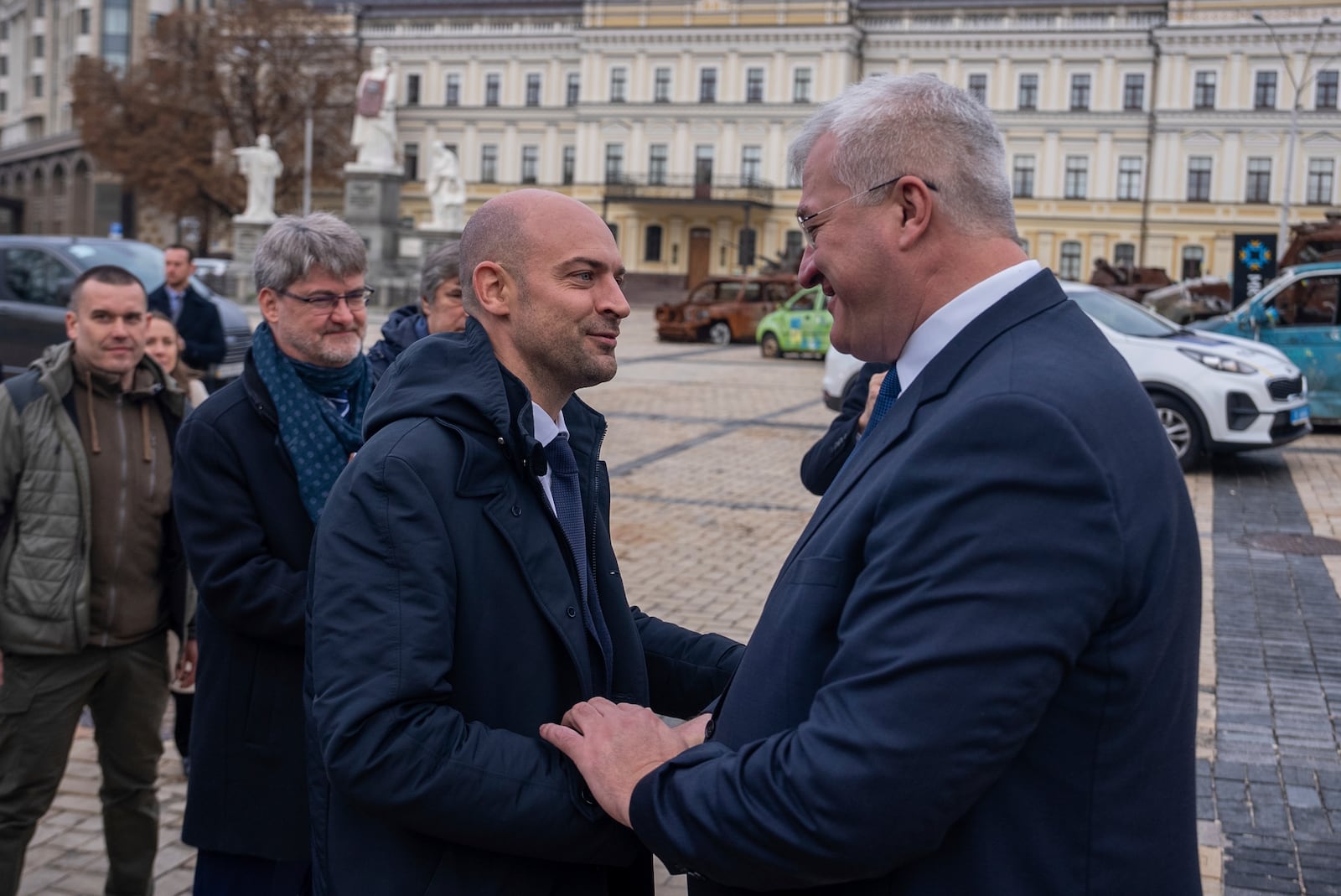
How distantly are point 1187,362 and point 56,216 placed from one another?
3395 inches

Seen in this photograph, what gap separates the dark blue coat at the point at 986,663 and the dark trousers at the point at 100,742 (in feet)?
8.48

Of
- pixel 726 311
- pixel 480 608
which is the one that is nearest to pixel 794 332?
pixel 726 311

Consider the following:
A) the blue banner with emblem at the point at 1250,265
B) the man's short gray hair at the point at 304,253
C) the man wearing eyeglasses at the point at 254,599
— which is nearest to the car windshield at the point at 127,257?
the man's short gray hair at the point at 304,253

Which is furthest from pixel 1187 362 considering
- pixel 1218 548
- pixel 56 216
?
pixel 56 216

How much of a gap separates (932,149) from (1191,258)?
2685 inches

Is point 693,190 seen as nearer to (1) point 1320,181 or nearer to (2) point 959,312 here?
(1) point 1320,181

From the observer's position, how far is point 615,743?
2.07 meters

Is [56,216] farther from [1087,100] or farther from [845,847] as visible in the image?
[845,847]

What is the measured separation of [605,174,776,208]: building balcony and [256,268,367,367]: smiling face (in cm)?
6637

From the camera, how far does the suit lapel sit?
186 cm

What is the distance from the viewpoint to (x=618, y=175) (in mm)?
73875

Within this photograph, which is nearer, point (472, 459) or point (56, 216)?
point (472, 459)

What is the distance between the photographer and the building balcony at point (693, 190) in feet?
229

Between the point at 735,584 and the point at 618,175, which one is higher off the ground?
the point at 618,175
